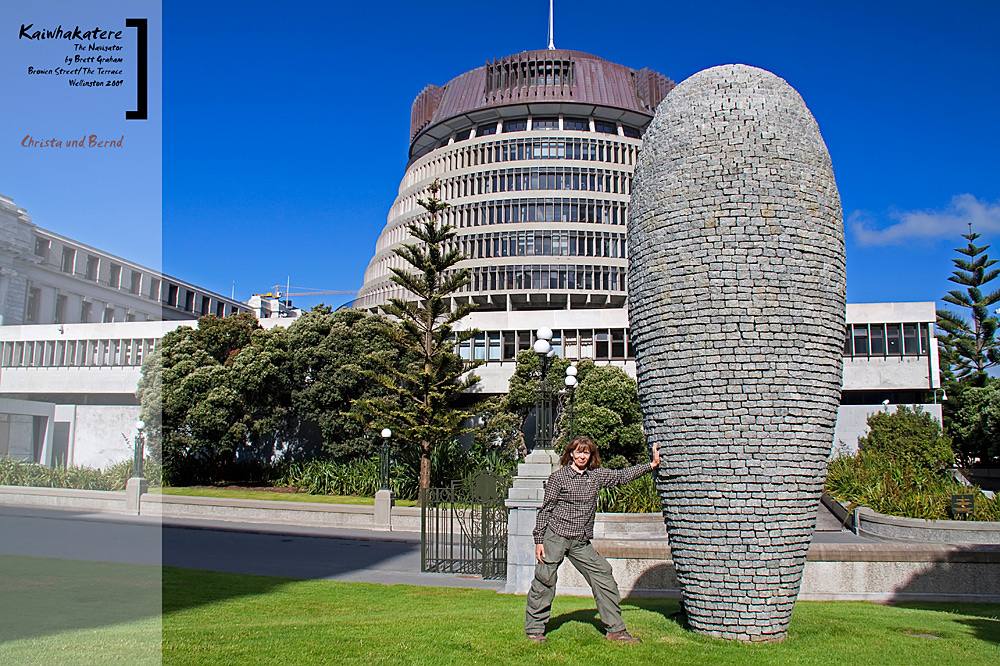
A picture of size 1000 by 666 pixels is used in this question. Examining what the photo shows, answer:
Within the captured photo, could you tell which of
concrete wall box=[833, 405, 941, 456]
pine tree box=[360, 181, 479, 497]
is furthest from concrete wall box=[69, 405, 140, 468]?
concrete wall box=[833, 405, 941, 456]

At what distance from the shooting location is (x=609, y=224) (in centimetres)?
5306

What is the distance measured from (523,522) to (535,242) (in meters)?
43.9

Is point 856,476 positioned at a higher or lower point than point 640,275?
lower

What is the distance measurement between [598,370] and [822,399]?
24.7m

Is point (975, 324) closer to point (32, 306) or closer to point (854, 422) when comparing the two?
point (854, 422)

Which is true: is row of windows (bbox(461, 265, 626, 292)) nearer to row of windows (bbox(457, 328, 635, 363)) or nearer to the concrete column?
row of windows (bbox(457, 328, 635, 363))

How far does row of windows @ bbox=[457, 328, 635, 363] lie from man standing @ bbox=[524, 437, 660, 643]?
3432cm

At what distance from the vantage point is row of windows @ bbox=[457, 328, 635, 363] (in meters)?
40.2

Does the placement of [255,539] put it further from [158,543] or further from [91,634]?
[91,634]

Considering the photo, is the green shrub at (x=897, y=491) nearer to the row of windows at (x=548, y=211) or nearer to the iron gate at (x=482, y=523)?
the iron gate at (x=482, y=523)

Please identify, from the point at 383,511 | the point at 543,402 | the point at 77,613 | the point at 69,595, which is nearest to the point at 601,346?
the point at 383,511

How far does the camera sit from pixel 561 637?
5297mm

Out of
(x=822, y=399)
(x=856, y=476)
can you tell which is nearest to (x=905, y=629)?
(x=822, y=399)

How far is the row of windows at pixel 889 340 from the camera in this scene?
3759cm
